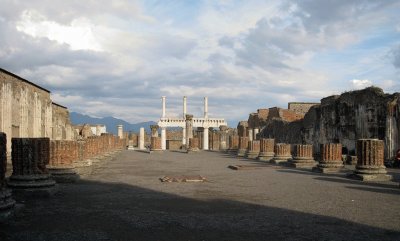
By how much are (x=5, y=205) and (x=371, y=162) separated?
10656 mm

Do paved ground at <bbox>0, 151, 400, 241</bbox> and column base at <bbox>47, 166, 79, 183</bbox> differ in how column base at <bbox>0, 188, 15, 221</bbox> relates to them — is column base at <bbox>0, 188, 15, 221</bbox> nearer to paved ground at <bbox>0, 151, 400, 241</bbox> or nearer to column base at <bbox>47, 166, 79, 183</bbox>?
paved ground at <bbox>0, 151, 400, 241</bbox>

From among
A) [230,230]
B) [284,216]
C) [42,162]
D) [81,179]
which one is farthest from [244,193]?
[81,179]

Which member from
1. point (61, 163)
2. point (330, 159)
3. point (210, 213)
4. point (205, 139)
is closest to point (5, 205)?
point (210, 213)

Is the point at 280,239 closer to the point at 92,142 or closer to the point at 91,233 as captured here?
the point at 91,233

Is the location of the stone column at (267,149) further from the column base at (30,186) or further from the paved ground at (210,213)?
the column base at (30,186)

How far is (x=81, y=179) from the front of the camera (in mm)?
12516

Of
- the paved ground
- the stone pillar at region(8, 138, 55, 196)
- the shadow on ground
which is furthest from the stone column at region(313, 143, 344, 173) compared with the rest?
the stone pillar at region(8, 138, 55, 196)

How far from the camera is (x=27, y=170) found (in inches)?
348

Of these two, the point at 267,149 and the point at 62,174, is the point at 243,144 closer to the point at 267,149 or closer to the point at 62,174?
the point at 267,149

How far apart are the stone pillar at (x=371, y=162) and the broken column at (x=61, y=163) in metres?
8.70

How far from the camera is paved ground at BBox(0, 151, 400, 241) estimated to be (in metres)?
5.46

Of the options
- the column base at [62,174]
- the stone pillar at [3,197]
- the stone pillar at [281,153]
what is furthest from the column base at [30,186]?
the stone pillar at [281,153]

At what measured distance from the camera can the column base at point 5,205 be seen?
626cm

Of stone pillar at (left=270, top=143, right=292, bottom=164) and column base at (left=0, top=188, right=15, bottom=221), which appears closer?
column base at (left=0, top=188, right=15, bottom=221)
